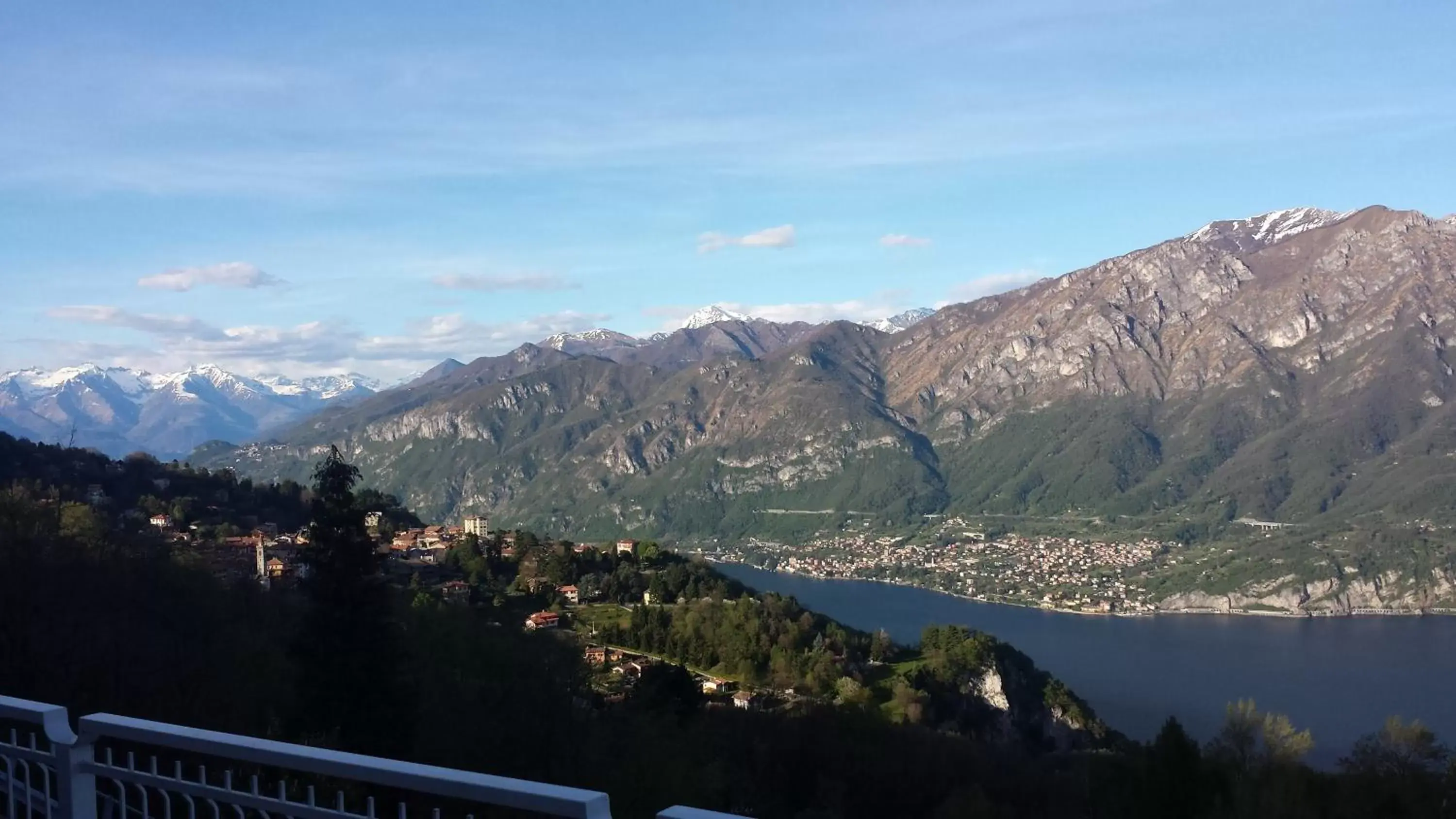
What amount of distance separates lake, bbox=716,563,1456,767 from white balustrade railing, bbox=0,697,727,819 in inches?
1747

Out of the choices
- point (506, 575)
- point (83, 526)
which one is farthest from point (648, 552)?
point (83, 526)

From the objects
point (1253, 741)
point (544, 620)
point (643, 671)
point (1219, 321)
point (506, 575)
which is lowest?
point (1253, 741)

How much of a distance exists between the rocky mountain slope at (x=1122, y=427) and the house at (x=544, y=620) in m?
105

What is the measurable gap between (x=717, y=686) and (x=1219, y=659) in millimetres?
45177

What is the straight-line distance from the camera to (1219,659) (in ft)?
211

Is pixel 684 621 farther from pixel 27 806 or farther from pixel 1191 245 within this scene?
pixel 1191 245

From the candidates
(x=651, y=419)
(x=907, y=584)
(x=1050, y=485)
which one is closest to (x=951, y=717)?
(x=907, y=584)

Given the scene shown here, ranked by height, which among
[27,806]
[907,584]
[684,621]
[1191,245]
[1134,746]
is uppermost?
[1191,245]

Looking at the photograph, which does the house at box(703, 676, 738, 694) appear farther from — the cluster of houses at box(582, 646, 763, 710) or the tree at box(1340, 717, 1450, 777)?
the tree at box(1340, 717, 1450, 777)

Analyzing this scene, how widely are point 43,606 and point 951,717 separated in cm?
2889

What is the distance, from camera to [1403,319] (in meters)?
156

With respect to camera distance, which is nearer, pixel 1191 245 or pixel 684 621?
pixel 684 621

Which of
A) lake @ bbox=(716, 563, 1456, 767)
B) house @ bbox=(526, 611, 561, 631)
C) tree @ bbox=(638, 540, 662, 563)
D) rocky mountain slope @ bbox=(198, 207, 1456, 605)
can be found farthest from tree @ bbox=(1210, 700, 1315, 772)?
rocky mountain slope @ bbox=(198, 207, 1456, 605)

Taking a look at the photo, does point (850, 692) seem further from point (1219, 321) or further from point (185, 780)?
point (1219, 321)
